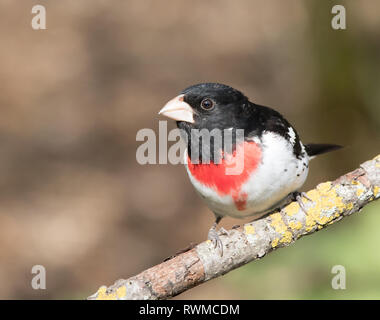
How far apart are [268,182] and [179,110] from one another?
649 millimetres

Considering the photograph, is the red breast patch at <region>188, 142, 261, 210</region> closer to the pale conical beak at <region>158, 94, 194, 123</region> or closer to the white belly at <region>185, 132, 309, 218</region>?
the white belly at <region>185, 132, 309, 218</region>

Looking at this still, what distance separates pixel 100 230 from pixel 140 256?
55 cm

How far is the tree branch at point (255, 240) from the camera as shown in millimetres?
2430

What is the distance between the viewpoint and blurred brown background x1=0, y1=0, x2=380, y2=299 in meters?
4.73

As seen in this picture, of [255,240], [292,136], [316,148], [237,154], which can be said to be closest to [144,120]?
[316,148]

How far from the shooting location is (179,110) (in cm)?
315

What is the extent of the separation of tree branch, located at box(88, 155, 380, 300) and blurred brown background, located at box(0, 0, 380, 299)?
27.8 inches

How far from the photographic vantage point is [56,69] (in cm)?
730

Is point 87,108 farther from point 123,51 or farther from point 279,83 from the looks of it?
point 279,83

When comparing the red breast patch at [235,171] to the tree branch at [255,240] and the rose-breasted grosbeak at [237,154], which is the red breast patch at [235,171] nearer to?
the rose-breasted grosbeak at [237,154]

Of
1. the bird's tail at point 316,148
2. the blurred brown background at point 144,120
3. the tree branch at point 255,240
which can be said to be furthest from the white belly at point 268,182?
the blurred brown background at point 144,120

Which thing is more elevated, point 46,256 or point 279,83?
point 279,83
